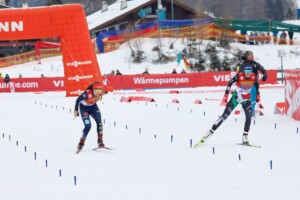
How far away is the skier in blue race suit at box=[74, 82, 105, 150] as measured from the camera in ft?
36.7

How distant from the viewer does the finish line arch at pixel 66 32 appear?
2758 centimetres

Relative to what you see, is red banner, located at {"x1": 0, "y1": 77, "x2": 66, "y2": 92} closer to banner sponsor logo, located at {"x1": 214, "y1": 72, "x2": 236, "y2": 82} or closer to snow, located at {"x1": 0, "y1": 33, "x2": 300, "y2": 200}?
banner sponsor logo, located at {"x1": 214, "y1": 72, "x2": 236, "y2": 82}

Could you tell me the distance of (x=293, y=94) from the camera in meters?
15.8

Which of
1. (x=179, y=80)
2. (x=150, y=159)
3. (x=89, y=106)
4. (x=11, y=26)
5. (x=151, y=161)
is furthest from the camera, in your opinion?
(x=179, y=80)

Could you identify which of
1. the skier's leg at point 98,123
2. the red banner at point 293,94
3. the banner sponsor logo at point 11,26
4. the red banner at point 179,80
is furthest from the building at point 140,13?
the skier's leg at point 98,123

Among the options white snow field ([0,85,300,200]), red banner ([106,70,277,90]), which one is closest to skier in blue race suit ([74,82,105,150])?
white snow field ([0,85,300,200])

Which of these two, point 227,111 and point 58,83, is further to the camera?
point 58,83

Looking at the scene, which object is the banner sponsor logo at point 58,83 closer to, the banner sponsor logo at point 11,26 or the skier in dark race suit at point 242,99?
the banner sponsor logo at point 11,26

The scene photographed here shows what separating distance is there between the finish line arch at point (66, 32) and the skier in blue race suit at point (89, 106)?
53.5ft

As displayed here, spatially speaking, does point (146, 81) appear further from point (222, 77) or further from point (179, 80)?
point (222, 77)

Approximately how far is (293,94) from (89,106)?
6.63m

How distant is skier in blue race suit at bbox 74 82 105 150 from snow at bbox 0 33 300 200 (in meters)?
0.33

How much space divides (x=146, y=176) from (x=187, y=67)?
35675mm

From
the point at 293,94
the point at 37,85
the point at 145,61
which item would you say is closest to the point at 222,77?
the point at 37,85
